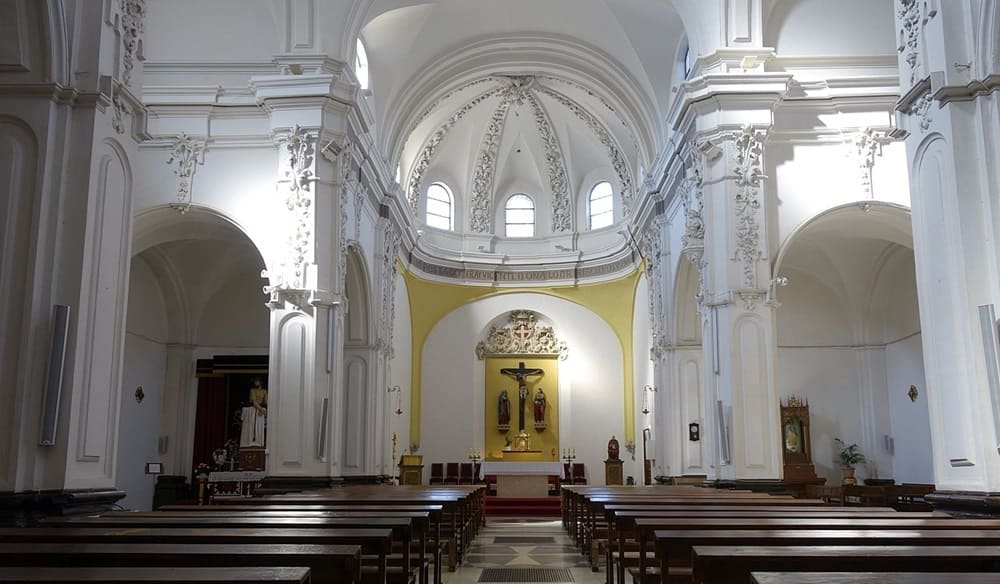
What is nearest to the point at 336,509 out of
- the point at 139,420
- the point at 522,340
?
the point at 139,420

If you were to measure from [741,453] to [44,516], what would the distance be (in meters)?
9.64

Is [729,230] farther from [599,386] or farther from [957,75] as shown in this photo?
[599,386]

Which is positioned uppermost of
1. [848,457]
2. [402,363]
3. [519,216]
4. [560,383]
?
[519,216]

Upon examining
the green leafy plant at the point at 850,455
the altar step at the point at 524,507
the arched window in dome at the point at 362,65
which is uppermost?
the arched window in dome at the point at 362,65

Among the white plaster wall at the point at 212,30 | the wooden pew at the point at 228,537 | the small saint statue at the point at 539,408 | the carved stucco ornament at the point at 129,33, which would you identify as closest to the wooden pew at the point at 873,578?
the wooden pew at the point at 228,537

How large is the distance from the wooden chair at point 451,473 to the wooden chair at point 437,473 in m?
0.11

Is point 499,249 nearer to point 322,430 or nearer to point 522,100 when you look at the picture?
point 522,100

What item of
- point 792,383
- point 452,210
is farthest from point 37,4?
point 452,210

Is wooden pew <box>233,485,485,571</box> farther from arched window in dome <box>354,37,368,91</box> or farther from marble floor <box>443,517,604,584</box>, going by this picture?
arched window in dome <box>354,37,368,91</box>

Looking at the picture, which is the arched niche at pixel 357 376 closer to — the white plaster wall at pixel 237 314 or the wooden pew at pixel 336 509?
the white plaster wall at pixel 237 314

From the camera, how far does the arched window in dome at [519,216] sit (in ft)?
91.5

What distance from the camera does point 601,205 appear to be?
89.1 feet

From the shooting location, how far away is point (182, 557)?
153 inches

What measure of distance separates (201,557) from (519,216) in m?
24.3
